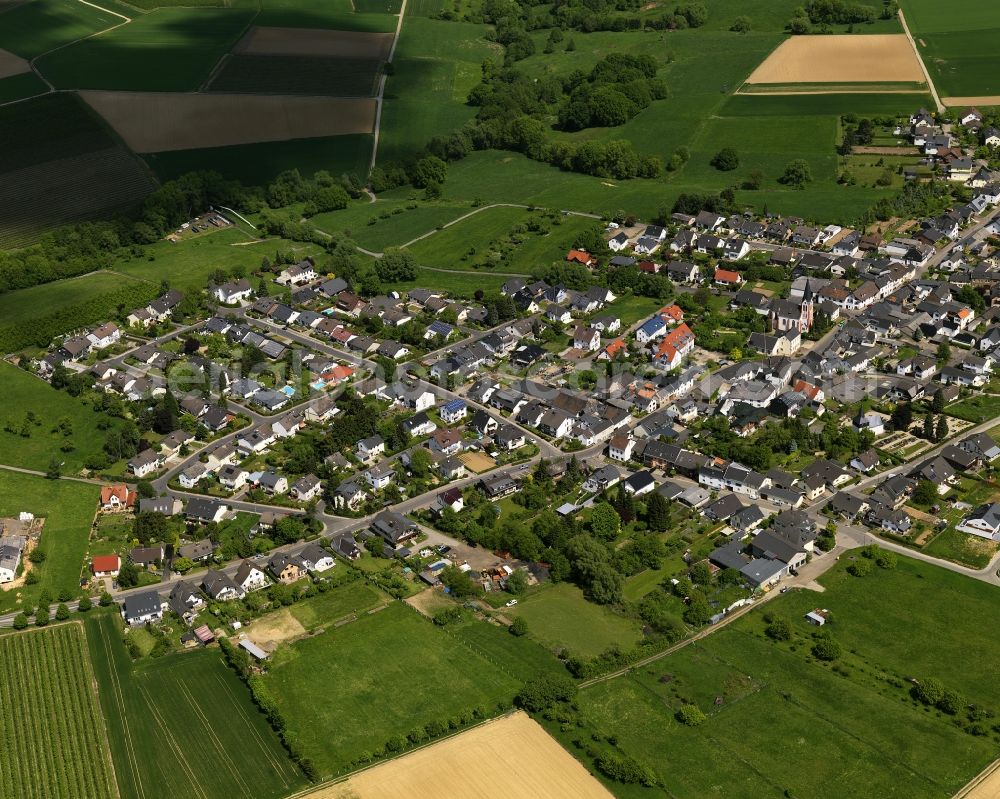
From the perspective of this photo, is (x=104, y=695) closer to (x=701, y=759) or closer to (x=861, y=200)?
(x=701, y=759)

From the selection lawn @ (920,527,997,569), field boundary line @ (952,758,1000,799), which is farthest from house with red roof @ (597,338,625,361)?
field boundary line @ (952,758,1000,799)

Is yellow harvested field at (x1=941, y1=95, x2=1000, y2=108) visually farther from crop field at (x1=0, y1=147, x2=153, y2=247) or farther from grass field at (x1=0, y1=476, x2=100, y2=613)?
grass field at (x1=0, y1=476, x2=100, y2=613)

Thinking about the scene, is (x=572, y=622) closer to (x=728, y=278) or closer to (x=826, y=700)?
(x=826, y=700)

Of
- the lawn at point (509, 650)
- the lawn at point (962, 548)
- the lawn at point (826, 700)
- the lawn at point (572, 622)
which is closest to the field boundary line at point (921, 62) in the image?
the lawn at point (962, 548)

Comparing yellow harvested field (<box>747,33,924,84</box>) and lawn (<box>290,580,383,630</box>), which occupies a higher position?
yellow harvested field (<box>747,33,924,84</box>)

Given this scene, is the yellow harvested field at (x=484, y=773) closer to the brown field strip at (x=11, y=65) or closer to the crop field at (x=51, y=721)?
the crop field at (x=51, y=721)

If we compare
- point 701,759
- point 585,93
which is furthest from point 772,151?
point 701,759
